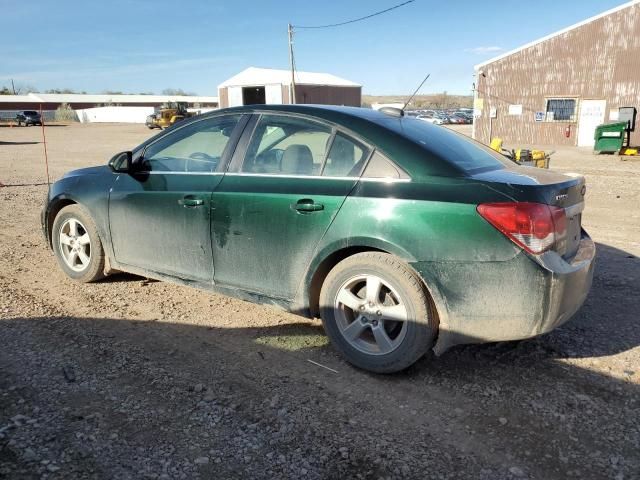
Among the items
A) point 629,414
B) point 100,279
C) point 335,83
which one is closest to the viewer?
point 629,414

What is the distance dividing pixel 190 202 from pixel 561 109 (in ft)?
92.0

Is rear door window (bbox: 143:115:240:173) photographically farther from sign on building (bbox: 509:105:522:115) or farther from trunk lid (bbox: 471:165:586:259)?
sign on building (bbox: 509:105:522:115)

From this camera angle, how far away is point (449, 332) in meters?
3.23

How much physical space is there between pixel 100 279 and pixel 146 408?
2472mm

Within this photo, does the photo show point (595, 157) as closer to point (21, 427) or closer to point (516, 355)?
point (516, 355)

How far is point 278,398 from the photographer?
126 inches

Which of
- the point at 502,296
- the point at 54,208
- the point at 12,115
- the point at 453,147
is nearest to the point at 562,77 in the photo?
the point at 453,147

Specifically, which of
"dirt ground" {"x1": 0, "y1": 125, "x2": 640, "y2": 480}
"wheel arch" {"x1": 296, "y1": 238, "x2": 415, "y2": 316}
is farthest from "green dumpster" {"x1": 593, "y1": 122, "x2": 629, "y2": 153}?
"wheel arch" {"x1": 296, "y1": 238, "x2": 415, "y2": 316}

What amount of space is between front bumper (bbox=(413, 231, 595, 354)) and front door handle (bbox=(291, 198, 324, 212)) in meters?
0.74

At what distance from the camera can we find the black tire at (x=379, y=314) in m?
3.25

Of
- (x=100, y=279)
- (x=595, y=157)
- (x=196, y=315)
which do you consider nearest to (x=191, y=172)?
(x=196, y=315)

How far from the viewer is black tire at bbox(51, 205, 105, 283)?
495 centimetres

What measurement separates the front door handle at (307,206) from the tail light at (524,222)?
101 cm

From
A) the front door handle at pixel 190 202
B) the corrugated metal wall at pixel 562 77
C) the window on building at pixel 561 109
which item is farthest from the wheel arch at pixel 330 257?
the window on building at pixel 561 109
